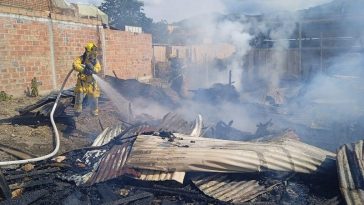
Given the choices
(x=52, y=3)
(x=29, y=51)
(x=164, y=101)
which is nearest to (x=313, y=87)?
(x=164, y=101)

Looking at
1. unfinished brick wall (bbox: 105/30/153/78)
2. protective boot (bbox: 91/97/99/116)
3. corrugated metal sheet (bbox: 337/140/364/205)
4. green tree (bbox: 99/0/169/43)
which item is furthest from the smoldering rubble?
green tree (bbox: 99/0/169/43)

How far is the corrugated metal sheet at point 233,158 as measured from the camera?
4543 mm

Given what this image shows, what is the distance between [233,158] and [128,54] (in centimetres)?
1230

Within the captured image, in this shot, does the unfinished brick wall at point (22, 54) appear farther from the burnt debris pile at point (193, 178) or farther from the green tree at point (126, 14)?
the green tree at point (126, 14)

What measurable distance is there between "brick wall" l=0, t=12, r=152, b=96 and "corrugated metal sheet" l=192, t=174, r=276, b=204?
7.81m

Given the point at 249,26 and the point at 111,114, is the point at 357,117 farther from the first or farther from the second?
the point at 249,26

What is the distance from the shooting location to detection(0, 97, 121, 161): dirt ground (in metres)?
6.63

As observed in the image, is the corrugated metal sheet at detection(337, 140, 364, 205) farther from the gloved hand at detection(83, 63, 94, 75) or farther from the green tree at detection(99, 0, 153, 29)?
the green tree at detection(99, 0, 153, 29)

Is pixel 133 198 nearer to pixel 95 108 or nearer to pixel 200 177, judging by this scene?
pixel 200 177

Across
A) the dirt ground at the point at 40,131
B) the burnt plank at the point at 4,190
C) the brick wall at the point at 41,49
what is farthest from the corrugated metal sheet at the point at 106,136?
the brick wall at the point at 41,49

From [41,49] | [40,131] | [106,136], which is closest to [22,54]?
[41,49]

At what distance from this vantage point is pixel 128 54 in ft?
52.2

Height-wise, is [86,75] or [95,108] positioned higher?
[86,75]

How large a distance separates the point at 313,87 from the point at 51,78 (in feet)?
35.7
